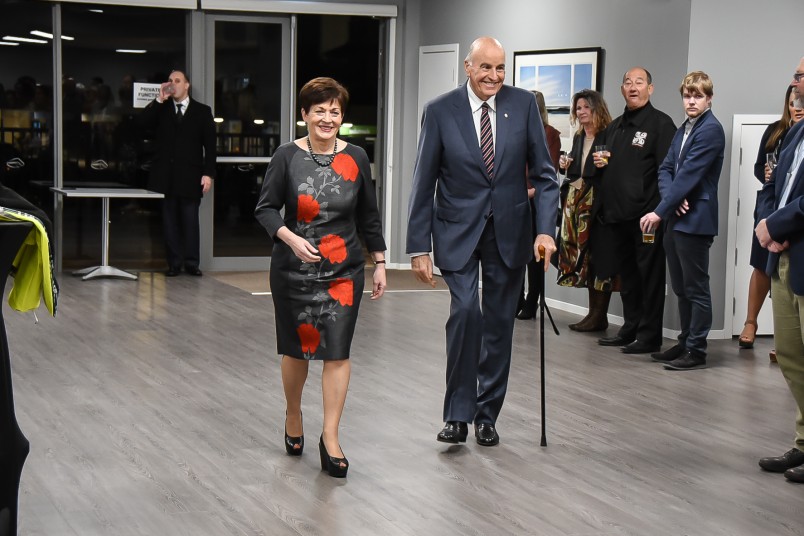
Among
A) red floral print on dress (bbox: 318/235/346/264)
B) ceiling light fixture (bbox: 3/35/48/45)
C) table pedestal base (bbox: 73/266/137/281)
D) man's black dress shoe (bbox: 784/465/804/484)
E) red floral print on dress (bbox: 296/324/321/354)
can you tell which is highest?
ceiling light fixture (bbox: 3/35/48/45)

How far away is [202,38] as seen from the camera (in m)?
11.2

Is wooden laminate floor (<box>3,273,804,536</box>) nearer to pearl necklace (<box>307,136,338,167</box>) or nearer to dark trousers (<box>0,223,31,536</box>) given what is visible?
dark trousers (<box>0,223,31,536</box>)

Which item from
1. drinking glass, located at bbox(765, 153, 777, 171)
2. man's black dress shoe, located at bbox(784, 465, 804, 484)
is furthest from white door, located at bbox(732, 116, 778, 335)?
man's black dress shoe, located at bbox(784, 465, 804, 484)

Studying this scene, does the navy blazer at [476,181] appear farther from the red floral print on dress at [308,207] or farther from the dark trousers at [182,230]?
the dark trousers at [182,230]

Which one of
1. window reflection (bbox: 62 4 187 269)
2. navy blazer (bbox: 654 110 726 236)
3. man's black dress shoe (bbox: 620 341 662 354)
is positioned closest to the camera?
navy blazer (bbox: 654 110 726 236)

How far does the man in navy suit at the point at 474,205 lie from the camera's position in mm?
4770

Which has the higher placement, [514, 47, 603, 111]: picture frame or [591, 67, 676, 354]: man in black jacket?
[514, 47, 603, 111]: picture frame

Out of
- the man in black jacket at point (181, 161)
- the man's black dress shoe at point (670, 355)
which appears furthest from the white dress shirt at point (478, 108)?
the man in black jacket at point (181, 161)

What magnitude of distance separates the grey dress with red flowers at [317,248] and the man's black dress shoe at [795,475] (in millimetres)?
1791

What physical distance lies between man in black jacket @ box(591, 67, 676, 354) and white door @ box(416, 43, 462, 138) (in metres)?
3.83

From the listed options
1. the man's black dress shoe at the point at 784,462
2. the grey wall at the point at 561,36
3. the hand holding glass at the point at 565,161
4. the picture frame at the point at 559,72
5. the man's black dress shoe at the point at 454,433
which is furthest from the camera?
the picture frame at the point at 559,72

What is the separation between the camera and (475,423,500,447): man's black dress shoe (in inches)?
193

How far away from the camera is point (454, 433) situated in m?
4.88

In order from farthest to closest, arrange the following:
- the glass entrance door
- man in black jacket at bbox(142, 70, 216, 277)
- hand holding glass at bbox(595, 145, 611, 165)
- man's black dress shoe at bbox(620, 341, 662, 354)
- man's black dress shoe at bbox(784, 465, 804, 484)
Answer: the glass entrance door → man in black jacket at bbox(142, 70, 216, 277) → hand holding glass at bbox(595, 145, 611, 165) → man's black dress shoe at bbox(620, 341, 662, 354) → man's black dress shoe at bbox(784, 465, 804, 484)
